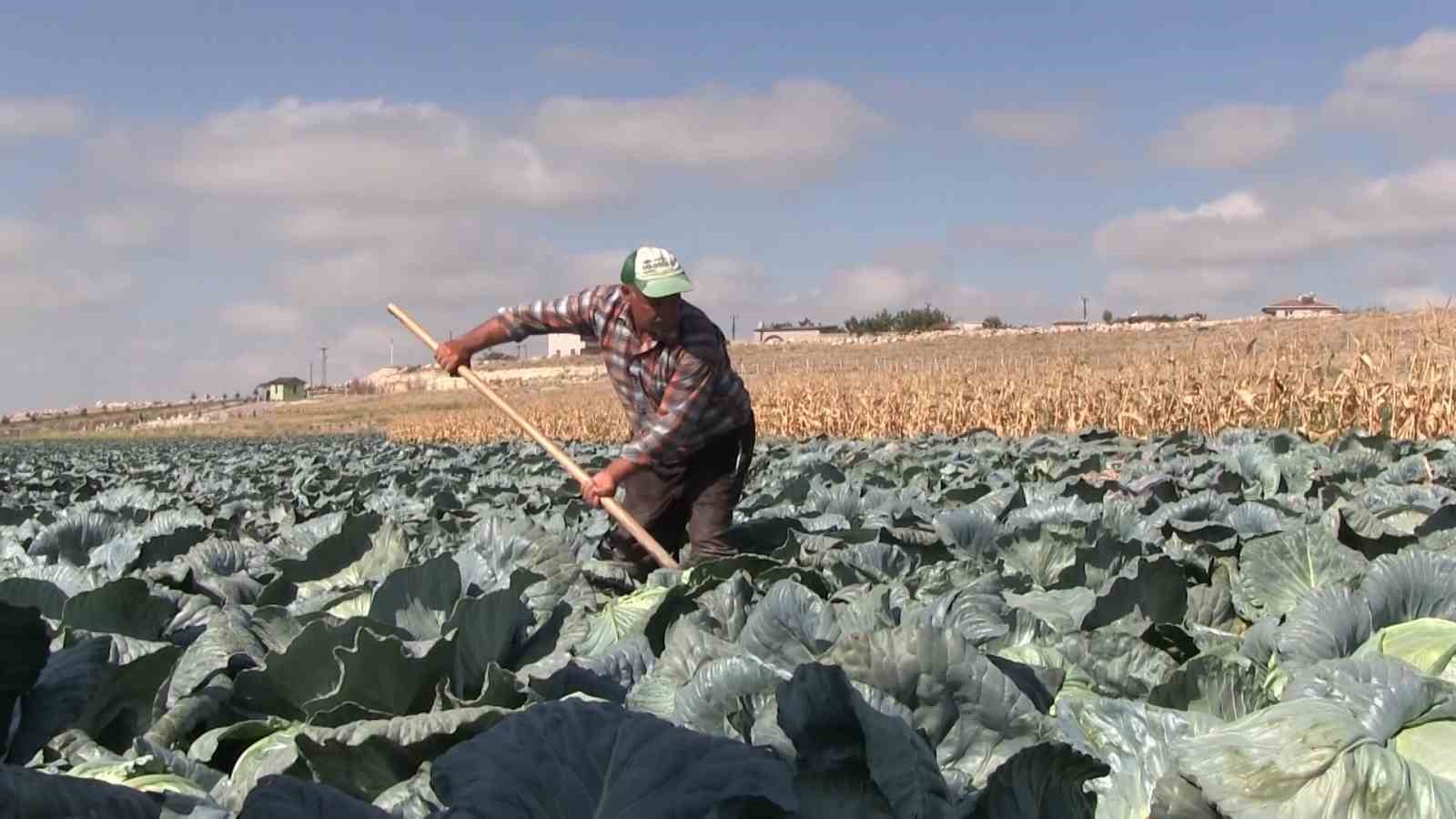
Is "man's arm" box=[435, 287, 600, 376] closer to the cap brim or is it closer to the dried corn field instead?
the cap brim

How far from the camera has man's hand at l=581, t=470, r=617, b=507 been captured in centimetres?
508

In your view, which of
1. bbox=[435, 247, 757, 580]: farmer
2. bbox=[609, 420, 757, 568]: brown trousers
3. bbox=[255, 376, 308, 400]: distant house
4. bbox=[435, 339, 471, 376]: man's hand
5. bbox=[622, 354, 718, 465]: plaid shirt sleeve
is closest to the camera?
bbox=[435, 247, 757, 580]: farmer

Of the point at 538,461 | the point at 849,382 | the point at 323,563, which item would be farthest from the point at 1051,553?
the point at 849,382

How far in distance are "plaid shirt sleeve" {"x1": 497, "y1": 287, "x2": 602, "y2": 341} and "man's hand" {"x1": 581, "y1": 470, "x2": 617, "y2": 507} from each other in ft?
3.67

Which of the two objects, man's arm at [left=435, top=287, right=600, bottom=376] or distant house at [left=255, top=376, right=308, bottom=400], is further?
distant house at [left=255, top=376, right=308, bottom=400]

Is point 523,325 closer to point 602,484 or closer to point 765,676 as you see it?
point 602,484

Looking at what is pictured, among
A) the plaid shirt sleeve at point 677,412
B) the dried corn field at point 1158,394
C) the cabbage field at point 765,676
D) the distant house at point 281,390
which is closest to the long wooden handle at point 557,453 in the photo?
the plaid shirt sleeve at point 677,412

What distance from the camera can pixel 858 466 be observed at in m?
9.01

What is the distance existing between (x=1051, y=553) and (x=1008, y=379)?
58.6 feet

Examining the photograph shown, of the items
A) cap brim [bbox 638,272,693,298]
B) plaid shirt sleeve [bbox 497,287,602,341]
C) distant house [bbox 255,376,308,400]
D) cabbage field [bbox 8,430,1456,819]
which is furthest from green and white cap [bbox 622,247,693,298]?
distant house [bbox 255,376,308,400]

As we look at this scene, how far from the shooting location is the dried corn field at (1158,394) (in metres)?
13.1

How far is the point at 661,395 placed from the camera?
5930 mm

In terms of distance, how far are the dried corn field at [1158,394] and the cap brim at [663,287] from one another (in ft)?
29.6

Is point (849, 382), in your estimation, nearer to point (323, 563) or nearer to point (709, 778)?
point (323, 563)
